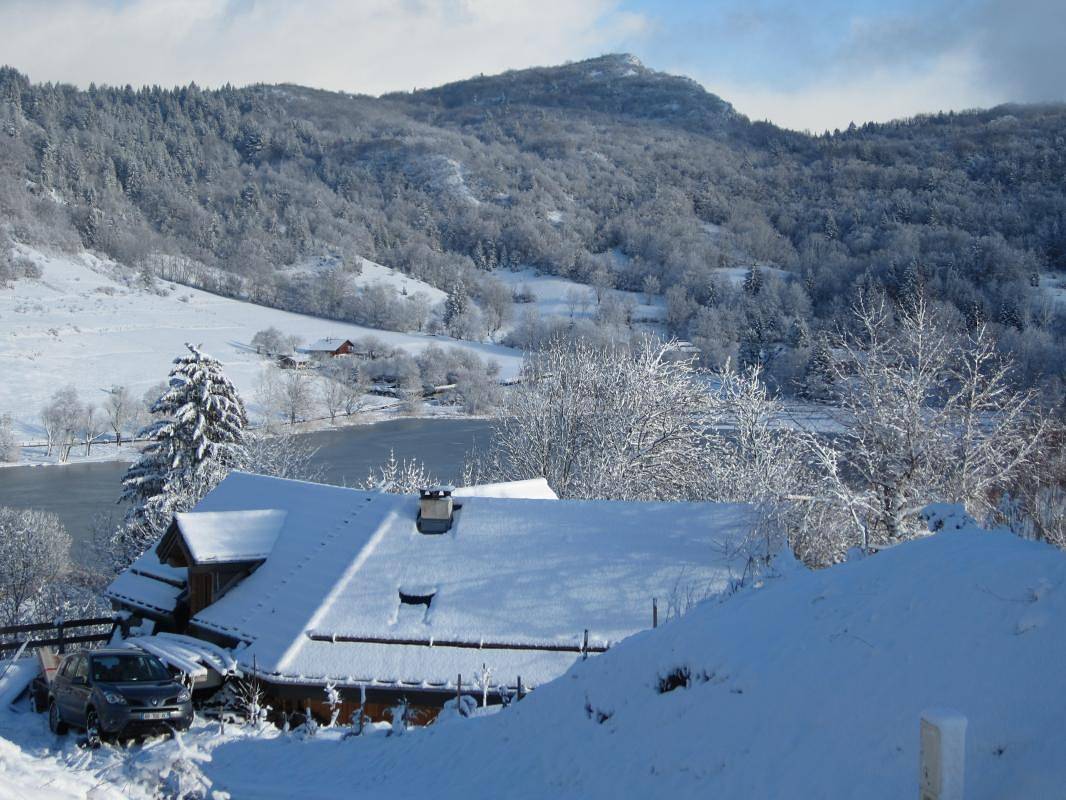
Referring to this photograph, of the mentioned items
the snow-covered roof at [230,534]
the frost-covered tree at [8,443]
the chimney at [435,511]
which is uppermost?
the chimney at [435,511]

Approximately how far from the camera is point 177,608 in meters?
16.9

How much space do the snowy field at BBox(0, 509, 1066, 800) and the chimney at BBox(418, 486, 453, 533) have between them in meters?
7.29

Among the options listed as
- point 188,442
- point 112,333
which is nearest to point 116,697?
point 188,442

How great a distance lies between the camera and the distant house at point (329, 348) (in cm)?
9344

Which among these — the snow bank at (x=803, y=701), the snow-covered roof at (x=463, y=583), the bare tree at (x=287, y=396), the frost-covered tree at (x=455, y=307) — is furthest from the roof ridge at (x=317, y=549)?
the frost-covered tree at (x=455, y=307)

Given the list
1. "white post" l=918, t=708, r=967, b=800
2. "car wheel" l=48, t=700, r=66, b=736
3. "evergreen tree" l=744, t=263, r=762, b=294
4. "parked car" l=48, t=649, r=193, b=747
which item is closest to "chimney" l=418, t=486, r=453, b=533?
"parked car" l=48, t=649, r=193, b=747

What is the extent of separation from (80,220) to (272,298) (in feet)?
164

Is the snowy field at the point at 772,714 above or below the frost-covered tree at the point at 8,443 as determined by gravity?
above

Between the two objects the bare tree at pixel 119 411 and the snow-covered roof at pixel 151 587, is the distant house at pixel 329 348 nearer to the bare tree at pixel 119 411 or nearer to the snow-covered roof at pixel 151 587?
the bare tree at pixel 119 411

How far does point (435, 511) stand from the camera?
54.5 ft

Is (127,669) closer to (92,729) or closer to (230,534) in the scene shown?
(92,729)

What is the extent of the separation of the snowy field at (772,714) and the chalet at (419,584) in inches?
180

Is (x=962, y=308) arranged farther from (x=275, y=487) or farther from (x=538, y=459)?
(x=275, y=487)

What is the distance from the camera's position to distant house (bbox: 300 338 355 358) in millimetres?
93438
